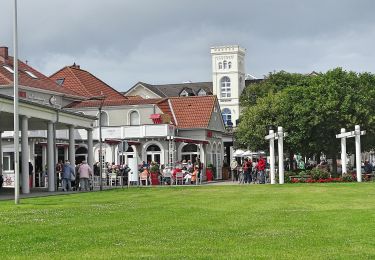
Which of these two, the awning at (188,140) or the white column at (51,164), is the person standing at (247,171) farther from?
the white column at (51,164)

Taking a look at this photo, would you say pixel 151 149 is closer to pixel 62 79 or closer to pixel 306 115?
pixel 306 115

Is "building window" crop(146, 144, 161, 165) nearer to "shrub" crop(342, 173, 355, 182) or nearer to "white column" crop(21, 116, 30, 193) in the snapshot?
"shrub" crop(342, 173, 355, 182)

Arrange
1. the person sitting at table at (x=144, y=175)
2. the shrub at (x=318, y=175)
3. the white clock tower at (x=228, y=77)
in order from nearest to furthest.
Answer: the shrub at (x=318, y=175)
the person sitting at table at (x=144, y=175)
the white clock tower at (x=228, y=77)

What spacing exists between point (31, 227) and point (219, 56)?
361ft

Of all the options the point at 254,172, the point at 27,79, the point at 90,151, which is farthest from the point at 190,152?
the point at 90,151

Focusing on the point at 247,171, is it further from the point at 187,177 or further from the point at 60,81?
the point at 60,81

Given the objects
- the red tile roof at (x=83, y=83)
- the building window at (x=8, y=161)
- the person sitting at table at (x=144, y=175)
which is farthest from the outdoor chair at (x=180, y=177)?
the red tile roof at (x=83, y=83)

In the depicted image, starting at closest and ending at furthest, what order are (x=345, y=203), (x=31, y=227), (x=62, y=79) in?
1. (x=31, y=227)
2. (x=345, y=203)
3. (x=62, y=79)

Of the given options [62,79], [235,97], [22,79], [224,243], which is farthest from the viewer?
[235,97]

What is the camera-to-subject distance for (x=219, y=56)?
409 ft

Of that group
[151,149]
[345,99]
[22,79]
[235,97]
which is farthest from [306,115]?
[235,97]

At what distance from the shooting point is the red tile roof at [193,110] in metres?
66.4

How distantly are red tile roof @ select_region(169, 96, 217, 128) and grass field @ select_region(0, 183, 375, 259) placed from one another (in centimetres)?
4400

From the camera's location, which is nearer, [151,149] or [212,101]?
[151,149]
